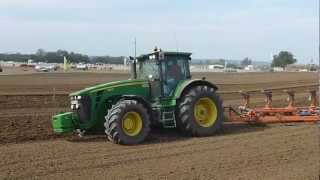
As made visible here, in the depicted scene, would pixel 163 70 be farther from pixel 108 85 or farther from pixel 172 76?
pixel 108 85

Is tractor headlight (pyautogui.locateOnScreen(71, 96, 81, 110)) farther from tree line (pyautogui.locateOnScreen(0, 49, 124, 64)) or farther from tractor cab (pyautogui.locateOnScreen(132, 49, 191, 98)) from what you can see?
tree line (pyautogui.locateOnScreen(0, 49, 124, 64))

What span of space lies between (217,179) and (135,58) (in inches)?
224

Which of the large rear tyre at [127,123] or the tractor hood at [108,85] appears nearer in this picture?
the large rear tyre at [127,123]

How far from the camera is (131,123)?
12.2 metres

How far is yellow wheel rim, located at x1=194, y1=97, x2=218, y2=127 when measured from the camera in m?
13.4

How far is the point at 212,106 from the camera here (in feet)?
44.6

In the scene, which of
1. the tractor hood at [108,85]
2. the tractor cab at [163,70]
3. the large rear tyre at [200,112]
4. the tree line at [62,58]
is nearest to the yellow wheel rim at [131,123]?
the tractor hood at [108,85]

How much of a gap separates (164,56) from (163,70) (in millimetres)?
321

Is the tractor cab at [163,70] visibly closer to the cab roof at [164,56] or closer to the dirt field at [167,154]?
the cab roof at [164,56]

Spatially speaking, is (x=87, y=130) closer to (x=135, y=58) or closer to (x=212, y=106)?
(x=135, y=58)

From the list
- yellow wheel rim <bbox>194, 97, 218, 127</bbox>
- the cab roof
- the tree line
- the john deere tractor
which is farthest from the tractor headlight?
the tree line

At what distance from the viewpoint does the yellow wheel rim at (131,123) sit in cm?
1200

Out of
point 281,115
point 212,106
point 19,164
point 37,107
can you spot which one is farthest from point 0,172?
point 37,107

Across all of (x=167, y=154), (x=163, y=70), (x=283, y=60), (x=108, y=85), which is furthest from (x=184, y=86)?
(x=283, y=60)
